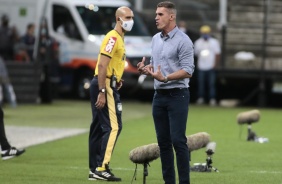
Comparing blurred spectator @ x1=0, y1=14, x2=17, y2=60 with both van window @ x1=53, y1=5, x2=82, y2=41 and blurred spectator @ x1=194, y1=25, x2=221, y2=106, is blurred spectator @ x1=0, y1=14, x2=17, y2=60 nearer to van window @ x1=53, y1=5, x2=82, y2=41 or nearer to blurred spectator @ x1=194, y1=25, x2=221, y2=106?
van window @ x1=53, y1=5, x2=82, y2=41

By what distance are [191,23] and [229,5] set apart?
1.25 m

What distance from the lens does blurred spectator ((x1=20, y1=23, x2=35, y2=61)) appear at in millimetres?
30219

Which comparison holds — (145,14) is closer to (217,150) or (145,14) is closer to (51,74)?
(51,74)

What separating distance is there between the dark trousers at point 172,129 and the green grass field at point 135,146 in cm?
155

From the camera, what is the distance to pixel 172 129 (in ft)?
36.1

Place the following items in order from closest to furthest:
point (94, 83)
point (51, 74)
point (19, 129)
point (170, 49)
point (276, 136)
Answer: point (170, 49), point (94, 83), point (276, 136), point (19, 129), point (51, 74)

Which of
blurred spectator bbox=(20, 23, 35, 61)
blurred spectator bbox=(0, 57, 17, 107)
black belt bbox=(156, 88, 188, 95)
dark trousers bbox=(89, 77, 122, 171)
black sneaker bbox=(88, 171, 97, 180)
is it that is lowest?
blurred spectator bbox=(0, 57, 17, 107)

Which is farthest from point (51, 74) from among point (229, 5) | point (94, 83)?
point (94, 83)

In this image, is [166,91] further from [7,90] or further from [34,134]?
[7,90]

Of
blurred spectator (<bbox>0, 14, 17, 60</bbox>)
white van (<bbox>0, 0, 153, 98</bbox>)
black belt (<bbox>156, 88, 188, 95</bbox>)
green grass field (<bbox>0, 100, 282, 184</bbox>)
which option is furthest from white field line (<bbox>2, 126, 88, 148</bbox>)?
blurred spectator (<bbox>0, 14, 17, 60</bbox>)

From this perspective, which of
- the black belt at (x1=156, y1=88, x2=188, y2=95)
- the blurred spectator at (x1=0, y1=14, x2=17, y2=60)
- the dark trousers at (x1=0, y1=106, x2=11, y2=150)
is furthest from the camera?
the blurred spectator at (x1=0, y1=14, x2=17, y2=60)

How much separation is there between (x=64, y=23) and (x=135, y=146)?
13.6 m

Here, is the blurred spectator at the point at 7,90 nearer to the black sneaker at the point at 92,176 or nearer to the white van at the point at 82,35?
the white van at the point at 82,35

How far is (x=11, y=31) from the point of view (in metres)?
31.1
